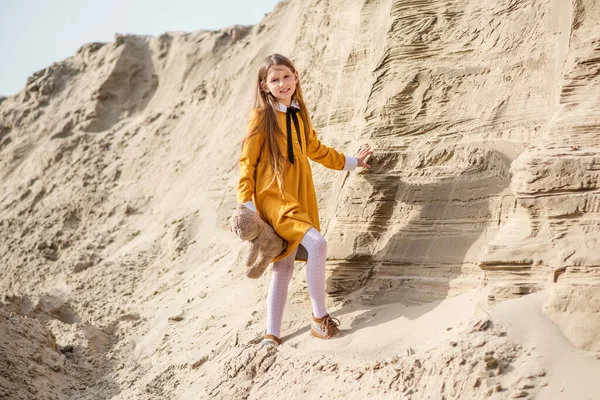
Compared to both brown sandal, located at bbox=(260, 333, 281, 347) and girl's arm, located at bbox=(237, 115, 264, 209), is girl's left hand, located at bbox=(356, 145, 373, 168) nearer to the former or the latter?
girl's arm, located at bbox=(237, 115, 264, 209)

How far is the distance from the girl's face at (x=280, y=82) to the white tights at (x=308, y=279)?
0.88m

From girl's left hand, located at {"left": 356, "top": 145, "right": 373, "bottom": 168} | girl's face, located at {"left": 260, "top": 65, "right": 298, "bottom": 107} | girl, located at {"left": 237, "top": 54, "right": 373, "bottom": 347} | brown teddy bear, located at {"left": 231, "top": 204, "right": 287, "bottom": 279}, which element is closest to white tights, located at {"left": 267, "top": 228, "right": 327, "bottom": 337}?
girl, located at {"left": 237, "top": 54, "right": 373, "bottom": 347}

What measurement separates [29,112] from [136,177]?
3.11 m

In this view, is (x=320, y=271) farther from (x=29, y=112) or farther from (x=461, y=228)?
(x=29, y=112)

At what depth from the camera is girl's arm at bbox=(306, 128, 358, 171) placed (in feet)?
16.4

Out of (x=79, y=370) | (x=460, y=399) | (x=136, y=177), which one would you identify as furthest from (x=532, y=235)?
(x=136, y=177)

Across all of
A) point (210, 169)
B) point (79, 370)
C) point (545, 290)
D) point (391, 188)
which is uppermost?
point (210, 169)

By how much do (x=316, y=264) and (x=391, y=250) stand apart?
23.5 inches

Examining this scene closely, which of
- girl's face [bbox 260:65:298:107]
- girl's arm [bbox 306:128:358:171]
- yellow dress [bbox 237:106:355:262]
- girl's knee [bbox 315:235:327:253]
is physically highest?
girl's face [bbox 260:65:298:107]

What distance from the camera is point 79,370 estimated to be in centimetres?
581

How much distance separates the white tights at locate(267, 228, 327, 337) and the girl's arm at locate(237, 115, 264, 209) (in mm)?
426

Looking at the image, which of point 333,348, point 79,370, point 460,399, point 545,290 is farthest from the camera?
point 79,370

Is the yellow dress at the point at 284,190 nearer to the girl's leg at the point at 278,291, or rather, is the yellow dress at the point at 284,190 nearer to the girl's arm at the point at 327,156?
the girl's leg at the point at 278,291

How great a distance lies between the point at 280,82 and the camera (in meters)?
4.75
